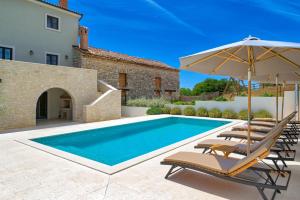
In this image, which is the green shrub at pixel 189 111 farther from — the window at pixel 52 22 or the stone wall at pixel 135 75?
the window at pixel 52 22

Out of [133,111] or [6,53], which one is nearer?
[6,53]

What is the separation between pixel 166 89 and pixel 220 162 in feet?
73.3

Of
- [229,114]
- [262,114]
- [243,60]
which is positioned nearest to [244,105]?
[229,114]

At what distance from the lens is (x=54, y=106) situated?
16125 mm

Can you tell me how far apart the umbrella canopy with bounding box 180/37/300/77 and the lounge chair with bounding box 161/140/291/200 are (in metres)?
2.17

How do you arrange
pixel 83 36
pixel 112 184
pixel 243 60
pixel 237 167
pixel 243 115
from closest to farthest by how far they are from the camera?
pixel 237 167, pixel 112 184, pixel 243 60, pixel 243 115, pixel 83 36

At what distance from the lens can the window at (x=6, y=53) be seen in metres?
13.8

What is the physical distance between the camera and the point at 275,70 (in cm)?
650

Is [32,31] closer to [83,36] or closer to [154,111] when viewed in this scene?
[83,36]

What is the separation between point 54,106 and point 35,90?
4.23 meters

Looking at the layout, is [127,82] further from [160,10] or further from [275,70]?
[275,70]

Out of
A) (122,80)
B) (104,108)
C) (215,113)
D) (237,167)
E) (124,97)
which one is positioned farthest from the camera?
(124,97)

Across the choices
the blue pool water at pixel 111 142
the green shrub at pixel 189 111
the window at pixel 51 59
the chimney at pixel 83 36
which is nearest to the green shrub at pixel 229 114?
the green shrub at pixel 189 111

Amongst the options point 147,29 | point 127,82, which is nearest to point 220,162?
point 127,82
